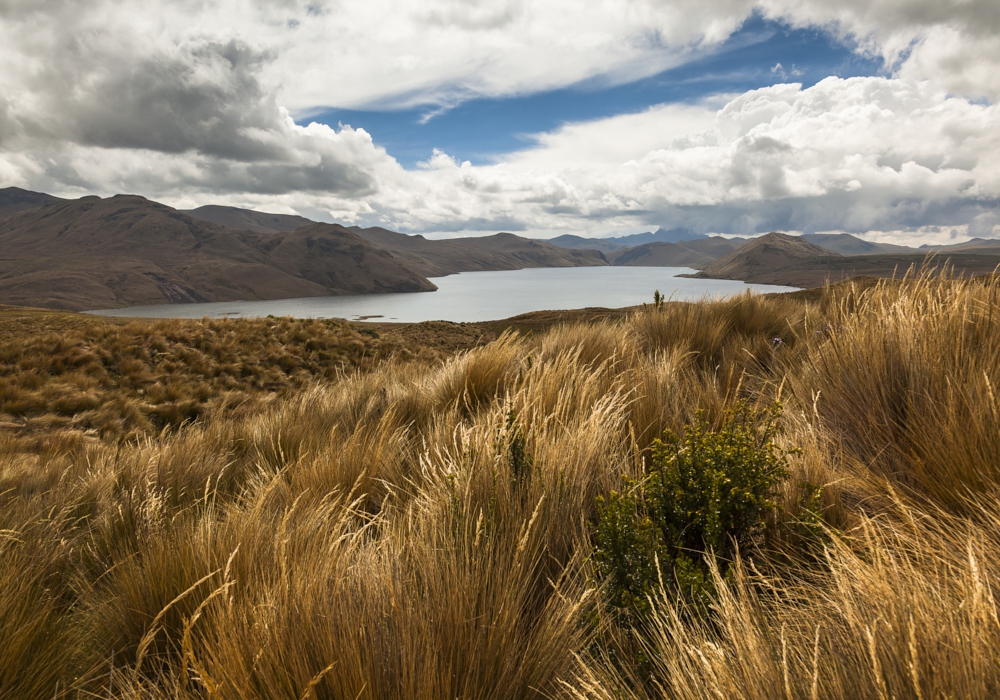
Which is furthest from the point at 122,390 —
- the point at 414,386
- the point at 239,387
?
the point at 414,386

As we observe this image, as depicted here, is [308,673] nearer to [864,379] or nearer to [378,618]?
[378,618]

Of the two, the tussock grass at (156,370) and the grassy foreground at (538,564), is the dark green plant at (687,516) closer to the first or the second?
the grassy foreground at (538,564)

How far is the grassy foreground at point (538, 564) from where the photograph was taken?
3.94 ft

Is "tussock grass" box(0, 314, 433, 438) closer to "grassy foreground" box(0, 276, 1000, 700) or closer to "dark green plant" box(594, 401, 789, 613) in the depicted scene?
"grassy foreground" box(0, 276, 1000, 700)

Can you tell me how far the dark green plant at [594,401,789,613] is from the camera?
1834 mm

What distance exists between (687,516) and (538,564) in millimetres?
654

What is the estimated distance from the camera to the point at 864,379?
119 inches

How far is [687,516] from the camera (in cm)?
206

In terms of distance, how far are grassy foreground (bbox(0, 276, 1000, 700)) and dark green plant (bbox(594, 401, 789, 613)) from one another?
8cm

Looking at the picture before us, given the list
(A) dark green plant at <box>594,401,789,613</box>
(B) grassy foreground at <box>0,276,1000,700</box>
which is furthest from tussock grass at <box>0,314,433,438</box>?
(A) dark green plant at <box>594,401,789,613</box>

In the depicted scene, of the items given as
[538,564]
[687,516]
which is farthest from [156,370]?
[687,516]

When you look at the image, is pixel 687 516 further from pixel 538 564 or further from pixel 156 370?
pixel 156 370

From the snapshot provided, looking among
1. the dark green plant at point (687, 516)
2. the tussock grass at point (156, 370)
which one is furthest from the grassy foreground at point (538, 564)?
the tussock grass at point (156, 370)

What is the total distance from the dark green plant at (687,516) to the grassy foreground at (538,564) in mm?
77
